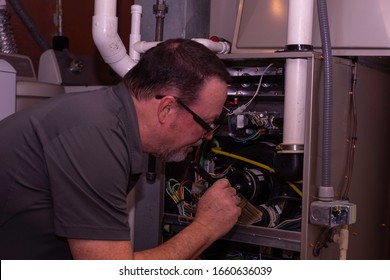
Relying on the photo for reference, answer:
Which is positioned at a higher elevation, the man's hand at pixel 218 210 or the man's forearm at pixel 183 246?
the man's hand at pixel 218 210

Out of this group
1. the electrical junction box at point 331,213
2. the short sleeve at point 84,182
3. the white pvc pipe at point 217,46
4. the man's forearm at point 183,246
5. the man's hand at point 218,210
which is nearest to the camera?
the short sleeve at point 84,182

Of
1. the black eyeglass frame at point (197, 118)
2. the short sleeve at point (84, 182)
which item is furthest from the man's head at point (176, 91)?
the short sleeve at point (84, 182)

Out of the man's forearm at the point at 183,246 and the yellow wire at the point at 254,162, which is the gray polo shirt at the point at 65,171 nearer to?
the man's forearm at the point at 183,246

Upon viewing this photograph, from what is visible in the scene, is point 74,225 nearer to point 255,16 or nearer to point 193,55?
point 193,55

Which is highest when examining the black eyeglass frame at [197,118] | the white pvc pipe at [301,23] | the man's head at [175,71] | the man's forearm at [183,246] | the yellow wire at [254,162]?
the white pvc pipe at [301,23]

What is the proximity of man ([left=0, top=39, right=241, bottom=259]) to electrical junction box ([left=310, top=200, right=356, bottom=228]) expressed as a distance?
0.33 m

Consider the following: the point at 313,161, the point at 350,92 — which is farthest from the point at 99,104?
the point at 350,92

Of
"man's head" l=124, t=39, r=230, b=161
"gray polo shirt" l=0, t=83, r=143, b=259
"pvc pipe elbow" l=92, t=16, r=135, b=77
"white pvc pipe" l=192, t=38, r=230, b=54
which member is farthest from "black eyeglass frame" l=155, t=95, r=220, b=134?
"pvc pipe elbow" l=92, t=16, r=135, b=77

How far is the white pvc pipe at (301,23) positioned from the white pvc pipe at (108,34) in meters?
0.65

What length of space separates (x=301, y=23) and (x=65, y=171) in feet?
3.07

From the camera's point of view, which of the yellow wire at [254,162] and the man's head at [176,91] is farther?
the yellow wire at [254,162]

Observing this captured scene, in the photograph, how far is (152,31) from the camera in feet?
7.39

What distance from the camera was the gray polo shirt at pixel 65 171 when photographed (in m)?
1.19
